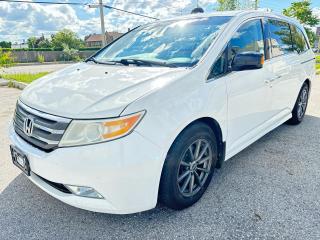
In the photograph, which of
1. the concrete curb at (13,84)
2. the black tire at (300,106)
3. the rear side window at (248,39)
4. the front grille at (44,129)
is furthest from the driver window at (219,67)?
the concrete curb at (13,84)

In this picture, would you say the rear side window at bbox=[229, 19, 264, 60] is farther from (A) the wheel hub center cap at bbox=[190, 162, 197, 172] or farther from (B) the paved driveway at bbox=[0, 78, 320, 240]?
(B) the paved driveway at bbox=[0, 78, 320, 240]

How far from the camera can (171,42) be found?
2.77 metres

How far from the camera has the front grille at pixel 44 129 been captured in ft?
6.14

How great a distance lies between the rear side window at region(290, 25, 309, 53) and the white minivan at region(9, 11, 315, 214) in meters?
1.08

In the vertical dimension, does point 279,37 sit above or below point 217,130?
above

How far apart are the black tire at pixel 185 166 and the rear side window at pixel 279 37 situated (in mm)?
1675

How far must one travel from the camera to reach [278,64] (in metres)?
3.38

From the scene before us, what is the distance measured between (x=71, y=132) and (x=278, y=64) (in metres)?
2.69

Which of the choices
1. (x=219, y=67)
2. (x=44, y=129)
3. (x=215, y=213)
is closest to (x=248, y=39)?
(x=219, y=67)

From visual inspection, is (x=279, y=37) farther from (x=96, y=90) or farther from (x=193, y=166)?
(x=96, y=90)

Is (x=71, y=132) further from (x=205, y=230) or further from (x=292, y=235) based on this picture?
(x=292, y=235)

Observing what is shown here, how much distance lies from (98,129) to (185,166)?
85 centimetres

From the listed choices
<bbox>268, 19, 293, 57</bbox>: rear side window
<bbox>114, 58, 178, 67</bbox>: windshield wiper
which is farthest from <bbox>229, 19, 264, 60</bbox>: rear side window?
<bbox>114, 58, 178, 67</bbox>: windshield wiper

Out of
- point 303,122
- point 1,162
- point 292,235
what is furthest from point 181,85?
point 303,122
